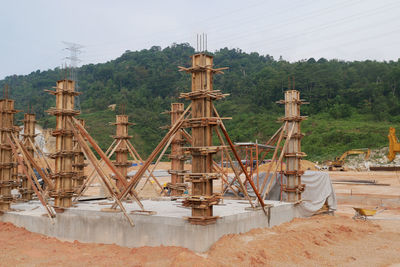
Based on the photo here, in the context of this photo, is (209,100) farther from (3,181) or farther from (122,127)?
(3,181)

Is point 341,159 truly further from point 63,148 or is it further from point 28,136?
point 63,148

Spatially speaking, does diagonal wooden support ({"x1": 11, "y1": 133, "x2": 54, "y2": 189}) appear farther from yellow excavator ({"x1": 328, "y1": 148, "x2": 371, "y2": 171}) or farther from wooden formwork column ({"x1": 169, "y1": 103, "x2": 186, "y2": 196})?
yellow excavator ({"x1": 328, "y1": 148, "x2": 371, "y2": 171})

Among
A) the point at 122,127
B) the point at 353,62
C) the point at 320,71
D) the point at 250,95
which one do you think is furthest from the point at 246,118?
the point at 122,127

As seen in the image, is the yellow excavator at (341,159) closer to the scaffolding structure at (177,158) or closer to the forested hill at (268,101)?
the forested hill at (268,101)

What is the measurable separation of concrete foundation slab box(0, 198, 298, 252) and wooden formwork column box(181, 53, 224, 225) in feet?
1.53

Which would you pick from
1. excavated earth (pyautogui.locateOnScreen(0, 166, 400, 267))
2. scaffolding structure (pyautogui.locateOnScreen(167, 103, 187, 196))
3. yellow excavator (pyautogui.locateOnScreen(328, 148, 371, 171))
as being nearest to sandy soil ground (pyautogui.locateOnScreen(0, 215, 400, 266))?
excavated earth (pyautogui.locateOnScreen(0, 166, 400, 267))

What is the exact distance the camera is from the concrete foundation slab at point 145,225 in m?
8.88

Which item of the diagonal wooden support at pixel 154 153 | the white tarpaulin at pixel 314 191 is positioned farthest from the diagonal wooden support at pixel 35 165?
the white tarpaulin at pixel 314 191

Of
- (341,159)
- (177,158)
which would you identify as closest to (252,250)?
(177,158)

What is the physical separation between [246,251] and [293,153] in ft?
21.3

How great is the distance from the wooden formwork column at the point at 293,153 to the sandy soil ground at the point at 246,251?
1.98 metres

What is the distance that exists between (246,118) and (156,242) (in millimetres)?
57035

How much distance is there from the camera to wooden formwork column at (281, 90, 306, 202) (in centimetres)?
1418

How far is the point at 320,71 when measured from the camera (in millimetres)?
71688
